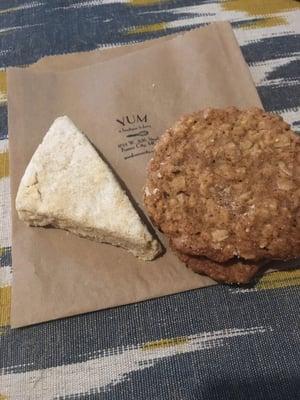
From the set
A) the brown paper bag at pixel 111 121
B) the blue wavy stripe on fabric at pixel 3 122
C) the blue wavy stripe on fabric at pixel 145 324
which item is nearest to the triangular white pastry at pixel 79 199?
the brown paper bag at pixel 111 121

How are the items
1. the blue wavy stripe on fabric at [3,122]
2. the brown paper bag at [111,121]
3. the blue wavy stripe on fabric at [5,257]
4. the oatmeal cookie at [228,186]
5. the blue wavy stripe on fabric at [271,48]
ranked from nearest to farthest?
the oatmeal cookie at [228,186]
the brown paper bag at [111,121]
the blue wavy stripe on fabric at [5,257]
the blue wavy stripe on fabric at [3,122]
the blue wavy stripe on fabric at [271,48]

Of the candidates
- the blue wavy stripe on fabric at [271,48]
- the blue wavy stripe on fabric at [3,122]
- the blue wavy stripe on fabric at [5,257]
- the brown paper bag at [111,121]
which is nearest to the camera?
the brown paper bag at [111,121]

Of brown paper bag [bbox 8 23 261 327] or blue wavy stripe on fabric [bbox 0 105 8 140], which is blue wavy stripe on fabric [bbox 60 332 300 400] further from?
blue wavy stripe on fabric [bbox 0 105 8 140]

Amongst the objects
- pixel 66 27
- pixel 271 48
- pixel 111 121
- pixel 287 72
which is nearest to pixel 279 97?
pixel 287 72

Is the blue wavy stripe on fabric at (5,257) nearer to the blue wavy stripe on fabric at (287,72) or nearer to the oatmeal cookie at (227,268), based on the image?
the oatmeal cookie at (227,268)

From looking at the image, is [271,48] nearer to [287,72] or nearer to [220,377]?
[287,72]

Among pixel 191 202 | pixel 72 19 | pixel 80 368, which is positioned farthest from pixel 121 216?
pixel 72 19

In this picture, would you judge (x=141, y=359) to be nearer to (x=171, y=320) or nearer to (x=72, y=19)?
(x=171, y=320)
